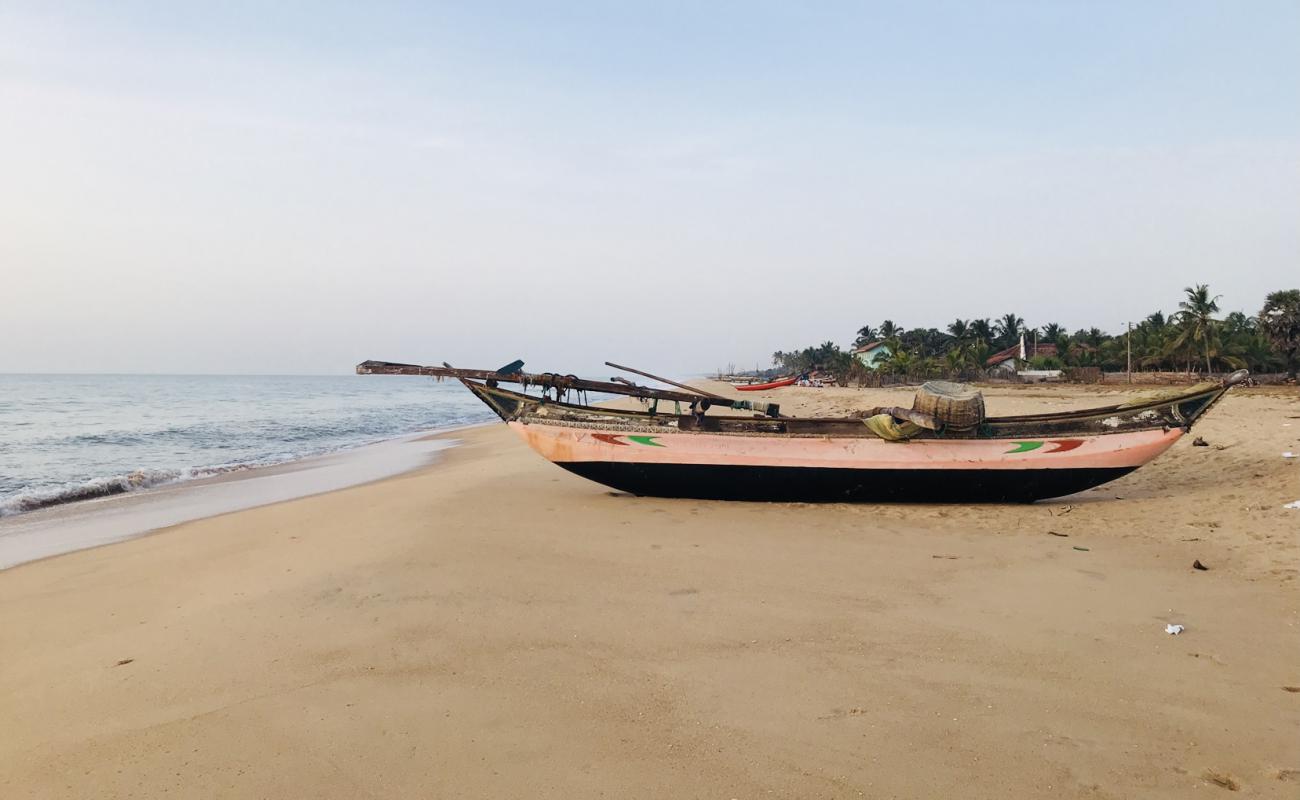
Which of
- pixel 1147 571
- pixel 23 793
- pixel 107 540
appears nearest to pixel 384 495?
pixel 107 540

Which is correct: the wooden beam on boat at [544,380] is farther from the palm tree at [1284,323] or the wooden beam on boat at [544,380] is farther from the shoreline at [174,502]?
the palm tree at [1284,323]

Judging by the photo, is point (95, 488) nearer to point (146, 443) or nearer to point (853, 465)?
point (146, 443)

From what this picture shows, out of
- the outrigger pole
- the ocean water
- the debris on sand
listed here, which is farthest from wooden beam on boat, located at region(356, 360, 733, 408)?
the debris on sand

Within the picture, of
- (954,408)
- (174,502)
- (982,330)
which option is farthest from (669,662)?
(982,330)

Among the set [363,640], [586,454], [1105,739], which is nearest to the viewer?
[1105,739]

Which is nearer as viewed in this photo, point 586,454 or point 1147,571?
point 1147,571

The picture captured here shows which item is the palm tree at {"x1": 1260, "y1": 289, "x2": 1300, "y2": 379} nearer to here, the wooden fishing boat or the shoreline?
the wooden fishing boat

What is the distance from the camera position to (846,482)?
8.22 meters

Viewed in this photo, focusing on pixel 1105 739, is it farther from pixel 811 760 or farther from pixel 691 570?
pixel 691 570

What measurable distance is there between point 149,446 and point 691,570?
1980 centimetres

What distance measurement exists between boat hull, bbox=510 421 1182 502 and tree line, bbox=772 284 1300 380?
37016 millimetres

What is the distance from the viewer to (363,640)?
13.5 ft

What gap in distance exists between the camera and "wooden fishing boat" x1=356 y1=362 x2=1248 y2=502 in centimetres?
792

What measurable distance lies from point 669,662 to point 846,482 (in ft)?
16.4
